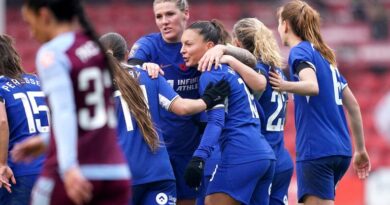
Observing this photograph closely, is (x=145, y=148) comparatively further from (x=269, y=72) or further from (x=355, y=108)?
(x=355, y=108)

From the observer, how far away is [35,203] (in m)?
5.21

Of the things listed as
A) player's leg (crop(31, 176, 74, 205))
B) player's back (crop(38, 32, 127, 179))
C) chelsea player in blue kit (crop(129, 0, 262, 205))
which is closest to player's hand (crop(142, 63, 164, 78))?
chelsea player in blue kit (crop(129, 0, 262, 205))

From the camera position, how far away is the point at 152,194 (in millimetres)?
6984

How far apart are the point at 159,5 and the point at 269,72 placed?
1013 mm

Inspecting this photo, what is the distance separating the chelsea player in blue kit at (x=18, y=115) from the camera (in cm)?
755

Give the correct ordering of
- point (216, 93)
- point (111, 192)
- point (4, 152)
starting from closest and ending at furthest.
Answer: point (111, 192), point (216, 93), point (4, 152)

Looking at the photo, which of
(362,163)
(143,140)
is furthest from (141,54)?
(362,163)

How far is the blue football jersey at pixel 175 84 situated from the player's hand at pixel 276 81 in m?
0.60

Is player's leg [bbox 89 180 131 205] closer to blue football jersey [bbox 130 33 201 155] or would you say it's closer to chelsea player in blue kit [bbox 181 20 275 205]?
chelsea player in blue kit [bbox 181 20 275 205]

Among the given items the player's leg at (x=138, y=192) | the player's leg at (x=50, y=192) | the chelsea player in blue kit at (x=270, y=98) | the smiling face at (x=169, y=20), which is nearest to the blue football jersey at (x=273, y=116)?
the chelsea player in blue kit at (x=270, y=98)

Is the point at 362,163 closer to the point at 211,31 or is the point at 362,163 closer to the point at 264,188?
the point at 264,188

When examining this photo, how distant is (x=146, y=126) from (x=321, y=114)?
1728 mm

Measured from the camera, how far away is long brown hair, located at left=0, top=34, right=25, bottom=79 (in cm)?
765

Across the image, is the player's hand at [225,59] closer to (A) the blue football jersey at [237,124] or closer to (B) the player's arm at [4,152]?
(A) the blue football jersey at [237,124]
